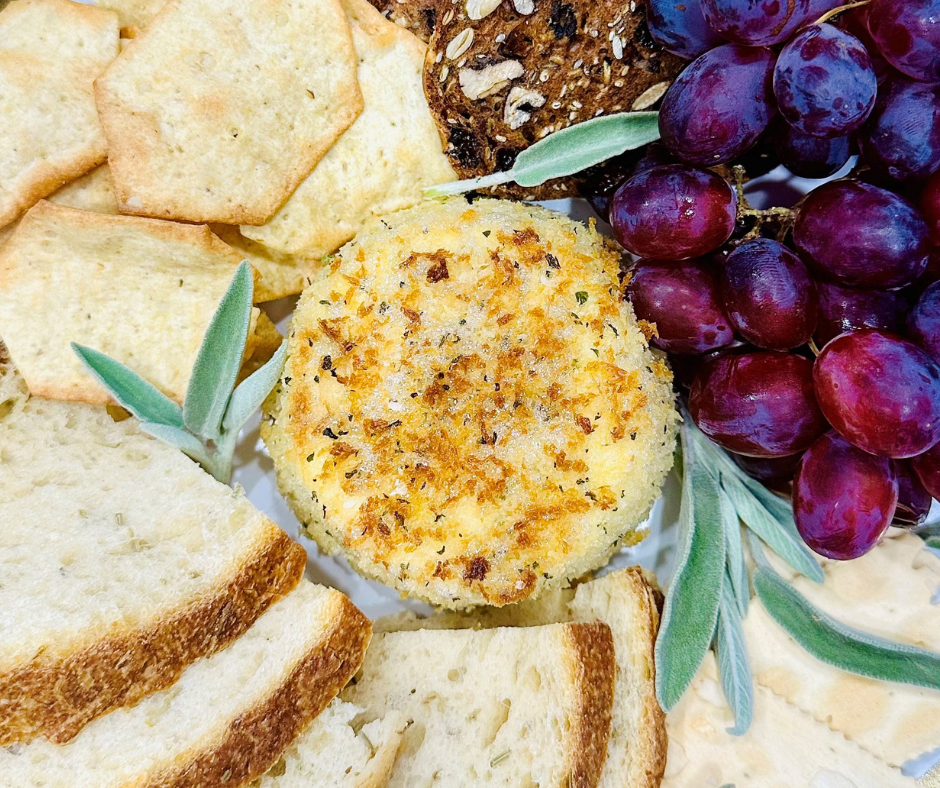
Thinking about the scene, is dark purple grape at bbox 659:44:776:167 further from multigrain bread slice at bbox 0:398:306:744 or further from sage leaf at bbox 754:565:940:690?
multigrain bread slice at bbox 0:398:306:744

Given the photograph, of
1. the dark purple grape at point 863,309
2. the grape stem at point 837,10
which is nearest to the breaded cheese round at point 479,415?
the dark purple grape at point 863,309

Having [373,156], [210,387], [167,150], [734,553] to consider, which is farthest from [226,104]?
[734,553]

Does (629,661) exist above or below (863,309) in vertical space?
below

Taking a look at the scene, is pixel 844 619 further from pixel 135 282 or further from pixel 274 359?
pixel 135 282

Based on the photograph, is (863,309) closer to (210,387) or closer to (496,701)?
(496,701)

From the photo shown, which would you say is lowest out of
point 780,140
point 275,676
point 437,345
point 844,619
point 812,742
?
point 812,742

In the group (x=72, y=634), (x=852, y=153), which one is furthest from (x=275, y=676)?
(x=852, y=153)
